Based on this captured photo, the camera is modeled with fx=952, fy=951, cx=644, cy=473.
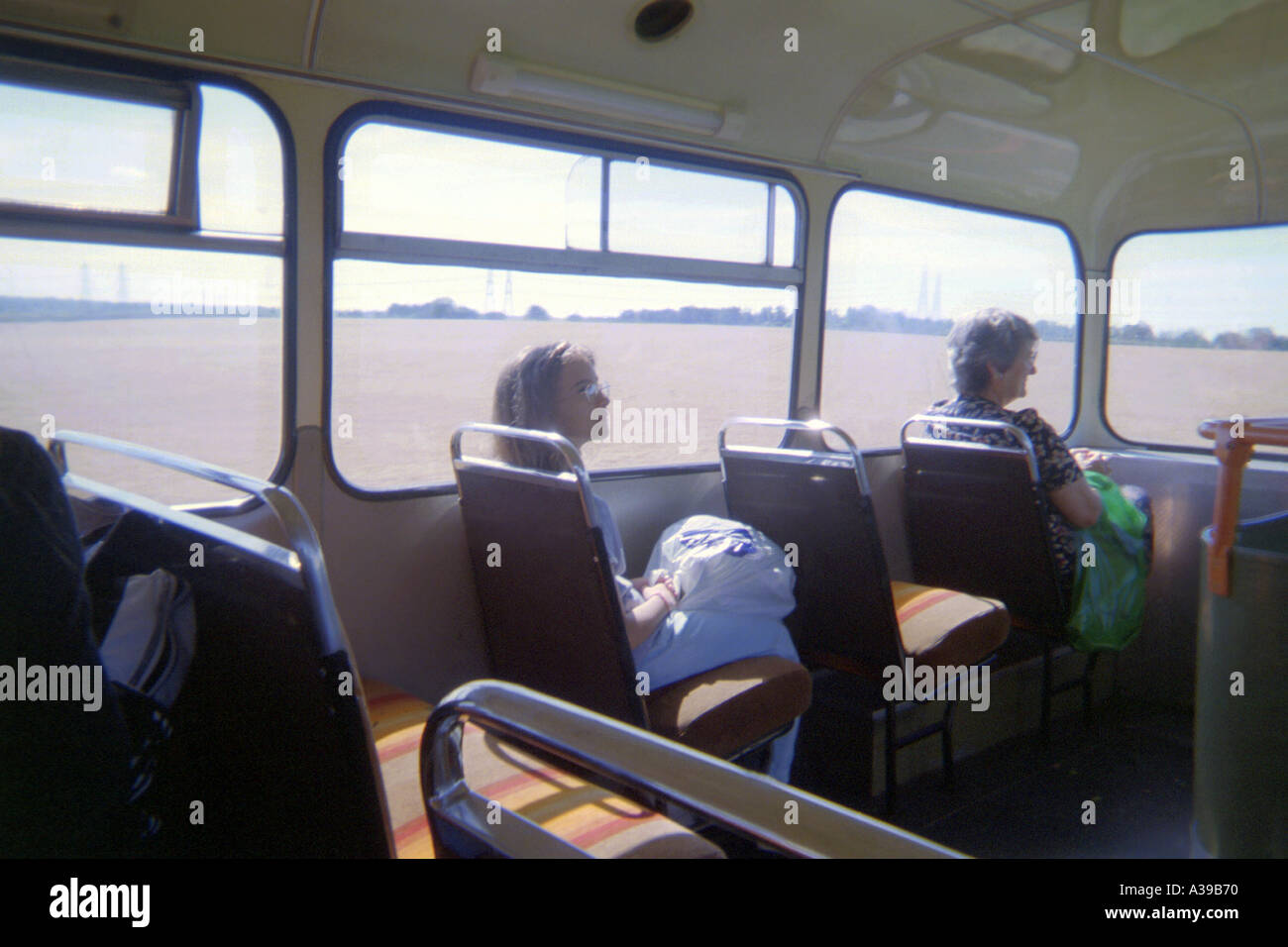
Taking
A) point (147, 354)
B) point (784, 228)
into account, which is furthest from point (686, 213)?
point (147, 354)

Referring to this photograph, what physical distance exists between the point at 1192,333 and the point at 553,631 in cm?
421

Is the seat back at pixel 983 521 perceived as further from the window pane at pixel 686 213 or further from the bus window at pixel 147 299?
the bus window at pixel 147 299

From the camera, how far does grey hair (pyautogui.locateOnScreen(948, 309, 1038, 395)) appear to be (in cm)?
398

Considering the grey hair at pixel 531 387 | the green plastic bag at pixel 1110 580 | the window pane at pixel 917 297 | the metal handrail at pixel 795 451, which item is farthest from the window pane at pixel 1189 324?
the grey hair at pixel 531 387

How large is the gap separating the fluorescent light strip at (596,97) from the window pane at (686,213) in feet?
0.62

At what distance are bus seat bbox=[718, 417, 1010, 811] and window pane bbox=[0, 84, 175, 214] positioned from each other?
77.9 inches

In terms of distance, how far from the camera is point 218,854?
165 cm

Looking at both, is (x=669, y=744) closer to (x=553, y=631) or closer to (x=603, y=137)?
(x=553, y=631)

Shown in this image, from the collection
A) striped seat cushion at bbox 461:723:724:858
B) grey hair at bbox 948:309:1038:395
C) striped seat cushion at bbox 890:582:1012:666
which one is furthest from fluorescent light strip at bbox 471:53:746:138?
striped seat cushion at bbox 461:723:724:858

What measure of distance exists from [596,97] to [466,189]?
523 millimetres

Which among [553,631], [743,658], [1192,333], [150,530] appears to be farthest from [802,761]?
[1192,333]

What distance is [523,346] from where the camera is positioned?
10.5 ft

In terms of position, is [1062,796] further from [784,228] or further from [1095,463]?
[784,228]

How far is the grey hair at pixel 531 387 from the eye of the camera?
2826 mm
